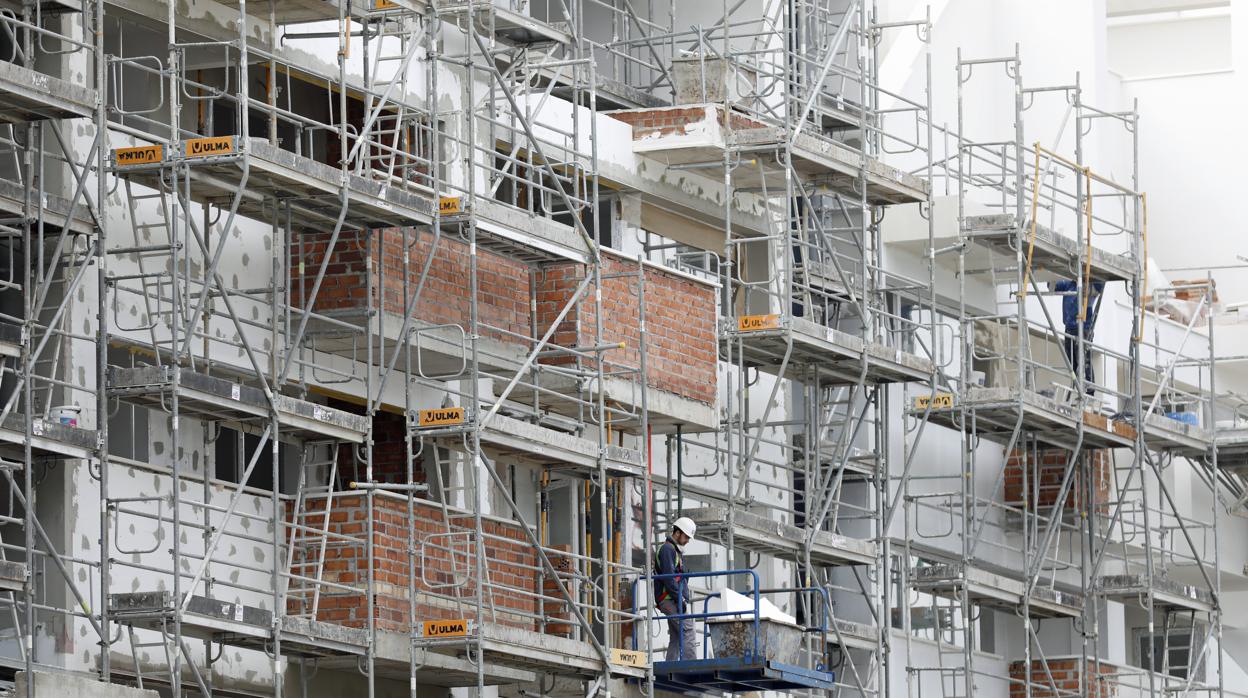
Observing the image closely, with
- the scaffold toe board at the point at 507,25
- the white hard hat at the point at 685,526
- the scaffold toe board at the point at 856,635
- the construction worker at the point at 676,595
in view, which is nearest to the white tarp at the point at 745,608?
the construction worker at the point at 676,595

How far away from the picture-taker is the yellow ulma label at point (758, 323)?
30.4 m

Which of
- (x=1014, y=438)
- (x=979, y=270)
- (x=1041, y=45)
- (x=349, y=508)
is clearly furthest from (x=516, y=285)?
(x=1041, y=45)

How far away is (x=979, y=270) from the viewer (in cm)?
3806

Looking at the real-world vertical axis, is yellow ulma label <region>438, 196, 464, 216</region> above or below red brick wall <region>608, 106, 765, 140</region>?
below

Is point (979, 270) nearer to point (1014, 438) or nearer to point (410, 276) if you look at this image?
point (1014, 438)

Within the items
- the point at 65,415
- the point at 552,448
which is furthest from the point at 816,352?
the point at 65,415

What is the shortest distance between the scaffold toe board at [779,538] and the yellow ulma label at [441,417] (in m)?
5.18

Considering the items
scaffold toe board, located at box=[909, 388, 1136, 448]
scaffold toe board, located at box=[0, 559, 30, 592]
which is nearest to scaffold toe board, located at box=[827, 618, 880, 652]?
scaffold toe board, located at box=[909, 388, 1136, 448]

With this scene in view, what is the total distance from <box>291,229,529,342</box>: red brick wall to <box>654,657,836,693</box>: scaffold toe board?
144 inches

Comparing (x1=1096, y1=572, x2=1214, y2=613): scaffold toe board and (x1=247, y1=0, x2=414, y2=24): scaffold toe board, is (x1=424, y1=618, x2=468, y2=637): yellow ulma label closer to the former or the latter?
(x1=247, y1=0, x2=414, y2=24): scaffold toe board

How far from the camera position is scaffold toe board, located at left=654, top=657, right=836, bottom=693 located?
27.3m

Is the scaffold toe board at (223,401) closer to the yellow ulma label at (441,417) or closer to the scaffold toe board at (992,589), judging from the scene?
the yellow ulma label at (441,417)

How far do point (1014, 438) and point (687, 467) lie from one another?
16.8 ft

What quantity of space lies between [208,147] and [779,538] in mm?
10126
